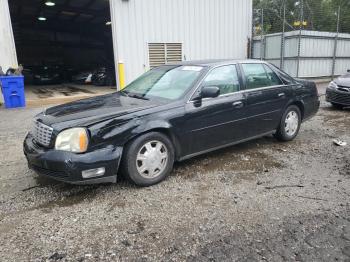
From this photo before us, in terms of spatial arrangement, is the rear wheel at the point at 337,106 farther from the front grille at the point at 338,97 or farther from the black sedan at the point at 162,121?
the black sedan at the point at 162,121

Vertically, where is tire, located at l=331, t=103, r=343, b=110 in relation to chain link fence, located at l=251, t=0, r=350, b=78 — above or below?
below

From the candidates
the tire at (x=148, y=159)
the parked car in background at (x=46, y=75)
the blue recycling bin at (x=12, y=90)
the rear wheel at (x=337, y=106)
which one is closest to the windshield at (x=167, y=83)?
the tire at (x=148, y=159)

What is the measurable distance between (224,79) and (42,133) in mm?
2622

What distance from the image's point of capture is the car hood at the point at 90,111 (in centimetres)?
348

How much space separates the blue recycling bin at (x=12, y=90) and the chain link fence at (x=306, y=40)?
10424 millimetres

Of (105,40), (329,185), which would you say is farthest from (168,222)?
(105,40)

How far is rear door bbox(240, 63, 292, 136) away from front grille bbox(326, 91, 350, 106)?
4.10 metres

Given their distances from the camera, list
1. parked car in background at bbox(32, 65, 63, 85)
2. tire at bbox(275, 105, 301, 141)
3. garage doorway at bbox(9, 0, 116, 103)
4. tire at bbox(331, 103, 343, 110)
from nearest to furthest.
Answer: tire at bbox(275, 105, 301, 141) < tire at bbox(331, 103, 343, 110) < garage doorway at bbox(9, 0, 116, 103) < parked car in background at bbox(32, 65, 63, 85)

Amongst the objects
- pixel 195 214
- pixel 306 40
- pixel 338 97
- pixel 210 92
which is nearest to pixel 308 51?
pixel 306 40

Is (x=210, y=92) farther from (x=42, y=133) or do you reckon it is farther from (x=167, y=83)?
(x=42, y=133)

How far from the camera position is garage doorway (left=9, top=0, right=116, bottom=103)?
1842 centimetres

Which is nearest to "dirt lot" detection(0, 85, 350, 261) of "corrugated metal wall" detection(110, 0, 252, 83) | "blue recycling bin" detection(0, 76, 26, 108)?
"blue recycling bin" detection(0, 76, 26, 108)

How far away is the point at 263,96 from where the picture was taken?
5023mm

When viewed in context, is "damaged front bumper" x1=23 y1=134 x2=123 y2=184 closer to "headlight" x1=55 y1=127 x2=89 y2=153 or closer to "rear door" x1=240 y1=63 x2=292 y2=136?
"headlight" x1=55 y1=127 x2=89 y2=153
